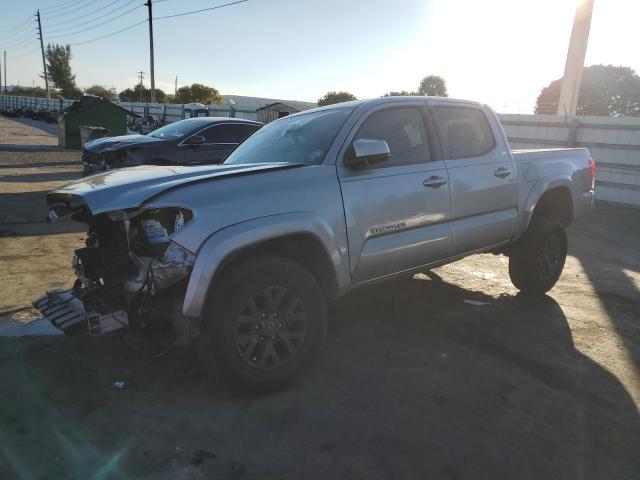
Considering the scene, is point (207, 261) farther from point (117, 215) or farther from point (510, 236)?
point (510, 236)

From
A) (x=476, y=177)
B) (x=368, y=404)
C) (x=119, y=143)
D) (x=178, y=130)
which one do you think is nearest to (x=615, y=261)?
(x=476, y=177)

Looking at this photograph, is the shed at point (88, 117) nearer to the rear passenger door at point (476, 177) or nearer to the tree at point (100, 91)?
the rear passenger door at point (476, 177)

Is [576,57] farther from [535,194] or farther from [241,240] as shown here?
[241,240]

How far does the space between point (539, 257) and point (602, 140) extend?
7.97 m

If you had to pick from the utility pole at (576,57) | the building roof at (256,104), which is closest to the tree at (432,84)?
the building roof at (256,104)

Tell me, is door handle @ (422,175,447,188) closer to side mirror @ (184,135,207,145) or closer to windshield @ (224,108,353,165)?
windshield @ (224,108,353,165)

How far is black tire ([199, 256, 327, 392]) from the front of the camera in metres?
2.73

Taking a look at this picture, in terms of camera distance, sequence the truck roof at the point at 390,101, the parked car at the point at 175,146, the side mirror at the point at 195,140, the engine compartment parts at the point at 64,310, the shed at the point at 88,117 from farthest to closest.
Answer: the shed at the point at 88,117 < the parked car at the point at 175,146 < the side mirror at the point at 195,140 < the truck roof at the point at 390,101 < the engine compartment parts at the point at 64,310

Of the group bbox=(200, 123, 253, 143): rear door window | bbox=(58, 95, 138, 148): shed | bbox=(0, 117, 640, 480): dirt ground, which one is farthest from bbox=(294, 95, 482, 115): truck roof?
bbox=(58, 95, 138, 148): shed

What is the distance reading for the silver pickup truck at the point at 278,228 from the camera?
272 cm

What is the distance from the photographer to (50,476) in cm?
227

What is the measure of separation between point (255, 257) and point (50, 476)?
1472mm

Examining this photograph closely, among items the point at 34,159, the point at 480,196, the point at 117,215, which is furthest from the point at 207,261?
the point at 34,159

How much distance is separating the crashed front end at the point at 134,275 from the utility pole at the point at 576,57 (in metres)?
14.6
